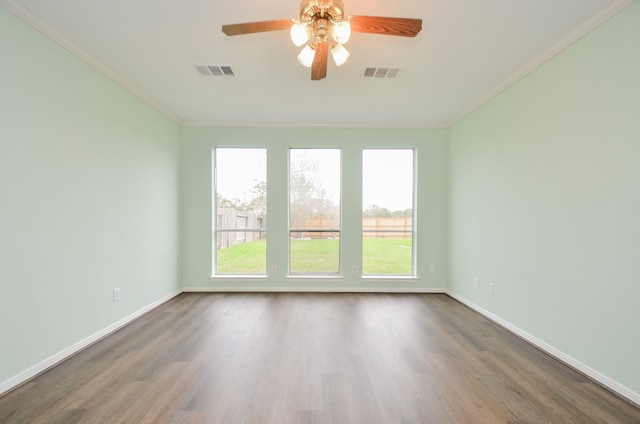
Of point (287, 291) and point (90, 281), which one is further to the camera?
point (287, 291)

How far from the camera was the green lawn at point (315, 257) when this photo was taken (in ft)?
14.5

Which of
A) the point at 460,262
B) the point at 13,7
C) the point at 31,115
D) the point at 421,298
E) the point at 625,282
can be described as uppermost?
the point at 13,7

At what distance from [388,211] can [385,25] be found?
3.19 meters

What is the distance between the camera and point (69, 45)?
2.29 metres

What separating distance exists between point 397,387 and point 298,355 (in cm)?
88

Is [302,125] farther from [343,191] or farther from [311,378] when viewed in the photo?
[311,378]

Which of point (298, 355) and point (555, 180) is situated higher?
point (555, 180)

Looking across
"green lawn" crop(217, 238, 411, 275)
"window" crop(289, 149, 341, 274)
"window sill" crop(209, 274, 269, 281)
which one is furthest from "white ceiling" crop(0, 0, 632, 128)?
"window sill" crop(209, 274, 269, 281)

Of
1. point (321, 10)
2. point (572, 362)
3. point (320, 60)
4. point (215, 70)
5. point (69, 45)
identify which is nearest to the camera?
point (321, 10)

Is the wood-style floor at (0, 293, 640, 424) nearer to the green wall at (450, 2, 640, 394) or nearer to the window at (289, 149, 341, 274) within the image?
the green wall at (450, 2, 640, 394)

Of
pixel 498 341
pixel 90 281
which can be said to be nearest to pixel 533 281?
pixel 498 341

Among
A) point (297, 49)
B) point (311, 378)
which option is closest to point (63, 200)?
point (297, 49)

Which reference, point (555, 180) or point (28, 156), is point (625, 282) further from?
point (28, 156)

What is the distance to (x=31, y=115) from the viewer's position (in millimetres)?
2021
